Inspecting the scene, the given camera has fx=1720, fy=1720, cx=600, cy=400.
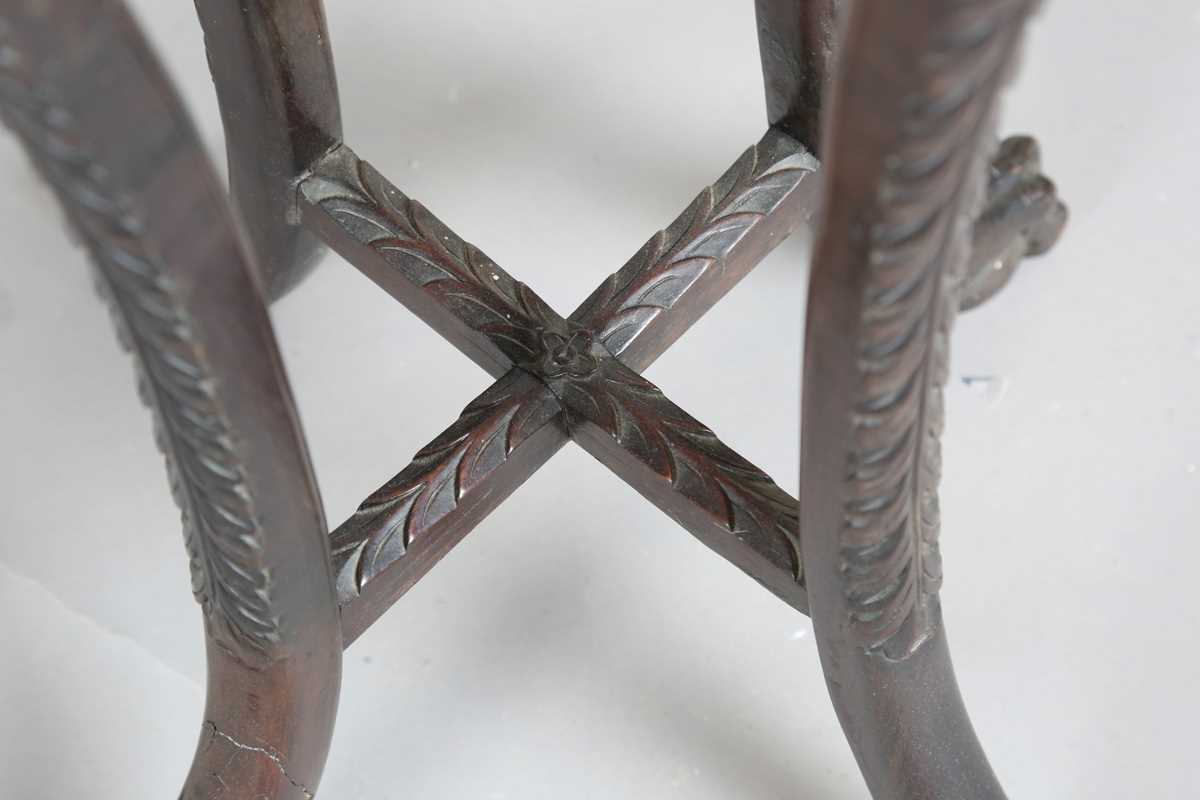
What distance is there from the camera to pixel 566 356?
81 cm

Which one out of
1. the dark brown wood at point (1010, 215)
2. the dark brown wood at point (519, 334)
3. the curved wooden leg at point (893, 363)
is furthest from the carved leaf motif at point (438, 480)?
the dark brown wood at point (1010, 215)

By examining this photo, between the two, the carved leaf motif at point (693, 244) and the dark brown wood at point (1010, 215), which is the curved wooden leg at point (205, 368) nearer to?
the carved leaf motif at point (693, 244)

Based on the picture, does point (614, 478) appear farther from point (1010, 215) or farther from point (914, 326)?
point (914, 326)

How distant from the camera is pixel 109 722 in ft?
2.92

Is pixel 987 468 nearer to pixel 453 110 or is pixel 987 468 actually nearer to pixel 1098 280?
pixel 1098 280

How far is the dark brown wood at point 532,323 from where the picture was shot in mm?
460

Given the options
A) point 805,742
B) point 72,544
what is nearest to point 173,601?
point 72,544

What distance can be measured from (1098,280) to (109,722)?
0.62m

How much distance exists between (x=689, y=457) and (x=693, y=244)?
0.45 feet

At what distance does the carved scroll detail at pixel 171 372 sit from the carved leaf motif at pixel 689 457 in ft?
0.66

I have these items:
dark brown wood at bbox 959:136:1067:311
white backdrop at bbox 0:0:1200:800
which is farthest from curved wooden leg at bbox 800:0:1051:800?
dark brown wood at bbox 959:136:1067:311

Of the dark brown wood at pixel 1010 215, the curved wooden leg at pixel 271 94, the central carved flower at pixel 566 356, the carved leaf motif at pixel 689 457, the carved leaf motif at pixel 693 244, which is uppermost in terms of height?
the dark brown wood at pixel 1010 215

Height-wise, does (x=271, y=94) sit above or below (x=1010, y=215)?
below

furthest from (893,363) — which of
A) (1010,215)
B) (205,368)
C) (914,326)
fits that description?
(1010,215)
